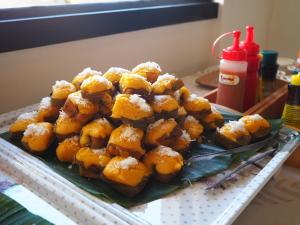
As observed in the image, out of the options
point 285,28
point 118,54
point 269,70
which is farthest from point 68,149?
point 285,28

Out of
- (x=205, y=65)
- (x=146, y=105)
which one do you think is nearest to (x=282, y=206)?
(x=146, y=105)

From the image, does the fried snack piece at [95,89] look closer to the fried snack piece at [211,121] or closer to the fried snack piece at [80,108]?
the fried snack piece at [80,108]

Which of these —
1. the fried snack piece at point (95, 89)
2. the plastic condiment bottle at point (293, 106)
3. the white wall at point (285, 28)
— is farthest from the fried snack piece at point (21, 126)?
the white wall at point (285, 28)

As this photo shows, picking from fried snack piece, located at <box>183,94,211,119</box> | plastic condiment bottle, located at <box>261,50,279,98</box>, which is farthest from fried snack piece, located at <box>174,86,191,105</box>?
plastic condiment bottle, located at <box>261,50,279,98</box>

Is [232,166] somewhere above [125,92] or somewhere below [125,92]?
below

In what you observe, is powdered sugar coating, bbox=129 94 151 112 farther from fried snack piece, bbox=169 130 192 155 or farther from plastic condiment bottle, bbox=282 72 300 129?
plastic condiment bottle, bbox=282 72 300 129

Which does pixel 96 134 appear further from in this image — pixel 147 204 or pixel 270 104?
pixel 270 104

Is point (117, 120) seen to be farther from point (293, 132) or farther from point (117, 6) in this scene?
point (117, 6)
